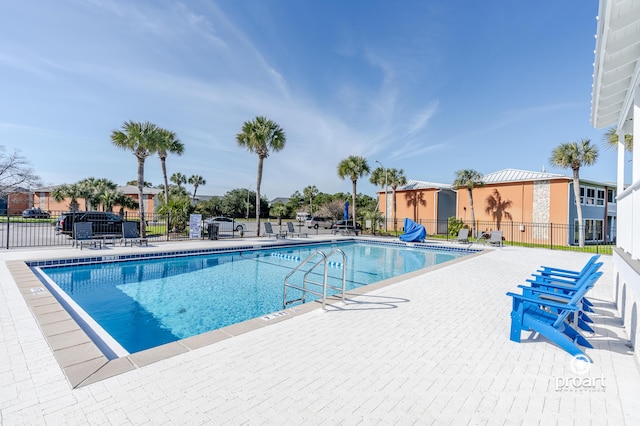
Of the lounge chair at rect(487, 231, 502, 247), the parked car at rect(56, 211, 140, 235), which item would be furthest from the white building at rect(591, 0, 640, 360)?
the parked car at rect(56, 211, 140, 235)

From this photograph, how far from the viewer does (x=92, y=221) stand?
16719mm

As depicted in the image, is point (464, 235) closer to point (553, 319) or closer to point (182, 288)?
point (553, 319)

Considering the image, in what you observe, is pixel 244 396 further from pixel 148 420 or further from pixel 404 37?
pixel 404 37

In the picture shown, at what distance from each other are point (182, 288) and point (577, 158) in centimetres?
2487

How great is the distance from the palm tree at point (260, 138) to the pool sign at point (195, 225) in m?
3.62

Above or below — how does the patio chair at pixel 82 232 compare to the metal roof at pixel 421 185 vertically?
below

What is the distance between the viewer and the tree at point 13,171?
86.2 feet

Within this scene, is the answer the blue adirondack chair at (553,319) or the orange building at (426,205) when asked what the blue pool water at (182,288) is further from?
the orange building at (426,205)

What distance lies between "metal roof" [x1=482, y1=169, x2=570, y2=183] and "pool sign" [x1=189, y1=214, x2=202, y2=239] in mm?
A: 22237

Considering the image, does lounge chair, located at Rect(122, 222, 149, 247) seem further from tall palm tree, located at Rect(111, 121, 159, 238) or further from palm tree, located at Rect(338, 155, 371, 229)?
palm tree, located at Rect(338, 155, 371, 229)

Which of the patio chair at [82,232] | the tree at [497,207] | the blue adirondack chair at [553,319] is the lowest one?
the blue adirondack chair at [553,319]

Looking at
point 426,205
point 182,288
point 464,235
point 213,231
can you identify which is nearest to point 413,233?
point 464,235

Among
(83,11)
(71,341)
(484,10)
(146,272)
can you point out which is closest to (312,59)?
(484,10)

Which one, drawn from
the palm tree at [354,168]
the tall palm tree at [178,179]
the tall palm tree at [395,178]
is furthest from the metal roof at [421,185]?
the tall palm tree at [178,179]
